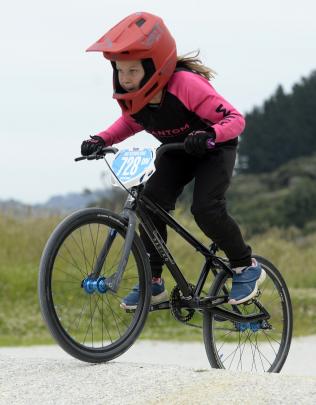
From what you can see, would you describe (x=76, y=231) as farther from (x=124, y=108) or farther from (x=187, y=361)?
(x=187, y=361)

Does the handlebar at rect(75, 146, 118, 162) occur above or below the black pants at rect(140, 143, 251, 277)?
above

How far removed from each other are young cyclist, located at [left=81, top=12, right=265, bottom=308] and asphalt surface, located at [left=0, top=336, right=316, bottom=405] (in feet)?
1.54

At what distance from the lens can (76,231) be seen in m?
5.09

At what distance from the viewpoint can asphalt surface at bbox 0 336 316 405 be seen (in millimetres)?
4559

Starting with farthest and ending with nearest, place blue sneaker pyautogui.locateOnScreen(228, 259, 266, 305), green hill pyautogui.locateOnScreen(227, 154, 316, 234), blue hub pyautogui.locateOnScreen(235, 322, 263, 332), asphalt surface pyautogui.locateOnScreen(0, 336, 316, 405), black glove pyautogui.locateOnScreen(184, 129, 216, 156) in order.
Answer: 1. green hill pyautogui.locateOnScreen(227, 154, 316, 234)
2. blue hub pyautogui.locateOnScreen(235, 322, 263, 332)
3. blue sneaker pyautogui.locateOnScreen(228, 259, 266, 305)
4. black glove pyautogui.locateOnScreen(184, 129, 216, 156)
5. asphalt surface pyautogui.locateOnScreen(0, 336, 316, 405)

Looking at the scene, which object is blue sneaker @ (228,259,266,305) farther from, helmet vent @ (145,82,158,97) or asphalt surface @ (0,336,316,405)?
helmet vent @ (145,82,158,97)

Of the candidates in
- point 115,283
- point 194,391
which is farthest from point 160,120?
point 194,391

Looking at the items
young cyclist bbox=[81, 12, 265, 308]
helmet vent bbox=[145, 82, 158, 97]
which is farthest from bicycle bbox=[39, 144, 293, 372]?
helmet vent bbox=[145, 82, 158, 97]

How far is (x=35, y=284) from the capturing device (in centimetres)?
1381

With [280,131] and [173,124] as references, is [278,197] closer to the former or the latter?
[280,131]

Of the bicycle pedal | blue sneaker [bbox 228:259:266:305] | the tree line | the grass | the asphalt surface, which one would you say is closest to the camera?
the asphalt surface

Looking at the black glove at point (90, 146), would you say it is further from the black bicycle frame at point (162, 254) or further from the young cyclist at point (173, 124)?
the black bicycle frame at point (162, 254)

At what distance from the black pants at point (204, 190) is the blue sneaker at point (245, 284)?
0.36 feet

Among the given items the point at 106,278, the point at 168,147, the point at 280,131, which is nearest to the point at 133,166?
the point at 168,147
